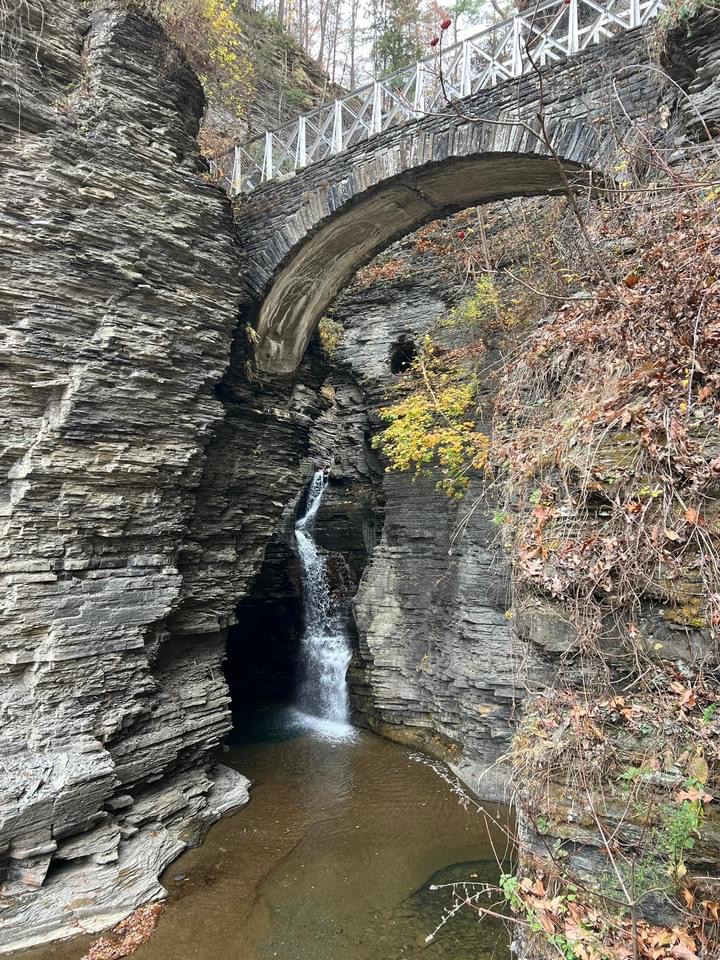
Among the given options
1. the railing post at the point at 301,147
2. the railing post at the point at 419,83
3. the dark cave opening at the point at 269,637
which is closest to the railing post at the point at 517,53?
the railing post at the point at 419,83

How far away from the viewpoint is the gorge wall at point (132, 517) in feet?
21.3

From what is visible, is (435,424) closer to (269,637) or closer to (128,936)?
(269,637)

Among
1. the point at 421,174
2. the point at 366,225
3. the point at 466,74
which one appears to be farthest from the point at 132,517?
the point at 466,74

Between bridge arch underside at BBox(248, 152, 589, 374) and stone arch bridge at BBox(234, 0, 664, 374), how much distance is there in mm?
21

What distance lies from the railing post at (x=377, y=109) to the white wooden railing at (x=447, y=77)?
0.01 metres

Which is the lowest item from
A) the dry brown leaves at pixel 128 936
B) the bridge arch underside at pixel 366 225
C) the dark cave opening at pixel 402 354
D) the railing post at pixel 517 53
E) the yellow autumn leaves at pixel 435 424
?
the dry brown leaves at pixel 128 936

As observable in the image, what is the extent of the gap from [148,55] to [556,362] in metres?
8.03

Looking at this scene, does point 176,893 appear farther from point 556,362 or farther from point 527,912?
point 556,362

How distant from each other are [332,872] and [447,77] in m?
11.3

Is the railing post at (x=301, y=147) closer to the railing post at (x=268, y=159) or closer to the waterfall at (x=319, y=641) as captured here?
the railing post at (x=268, y=159)

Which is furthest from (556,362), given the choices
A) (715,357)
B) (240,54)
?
(240,54)

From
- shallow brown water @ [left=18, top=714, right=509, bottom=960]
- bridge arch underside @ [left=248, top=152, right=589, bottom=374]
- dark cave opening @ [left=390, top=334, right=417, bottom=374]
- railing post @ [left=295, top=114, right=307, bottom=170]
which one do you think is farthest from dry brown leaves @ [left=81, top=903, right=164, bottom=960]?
railing post @ [left=295, top=114, right=307, bottom=170]

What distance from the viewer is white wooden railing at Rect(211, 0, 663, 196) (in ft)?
22.9

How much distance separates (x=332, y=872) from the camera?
6.59 metres
